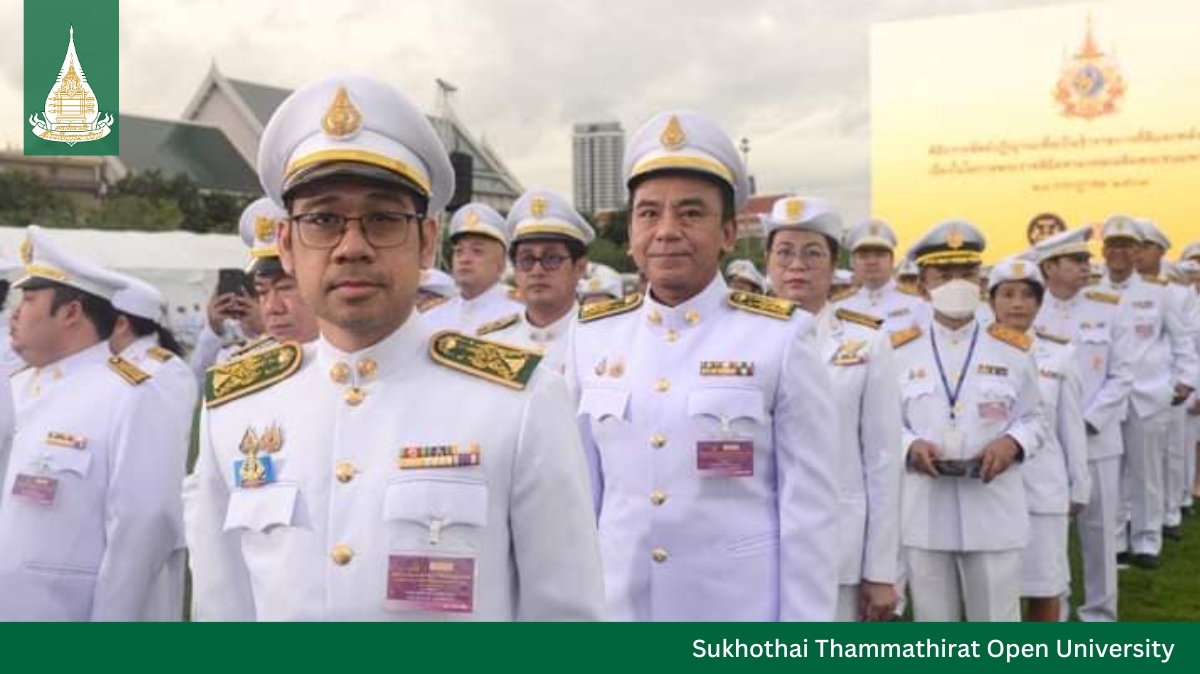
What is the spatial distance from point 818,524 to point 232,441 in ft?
4.42

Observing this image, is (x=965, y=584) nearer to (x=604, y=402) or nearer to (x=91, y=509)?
(x=604, y=402)

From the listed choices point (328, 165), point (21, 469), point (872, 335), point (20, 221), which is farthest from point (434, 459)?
point (20, 221)

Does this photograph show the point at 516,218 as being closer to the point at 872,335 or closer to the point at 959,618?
the point at 872,335

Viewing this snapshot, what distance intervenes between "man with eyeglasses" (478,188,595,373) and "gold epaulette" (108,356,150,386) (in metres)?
1.72

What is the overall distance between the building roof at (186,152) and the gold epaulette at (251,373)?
3496 cm

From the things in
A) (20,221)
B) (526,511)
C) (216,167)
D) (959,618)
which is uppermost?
(216,167)

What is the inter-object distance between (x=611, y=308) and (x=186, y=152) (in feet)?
124

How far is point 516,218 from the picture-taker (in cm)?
546

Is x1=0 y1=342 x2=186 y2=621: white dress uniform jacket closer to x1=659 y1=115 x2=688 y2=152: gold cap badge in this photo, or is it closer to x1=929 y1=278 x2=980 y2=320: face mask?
x1=659 y1=115 x2=688 y2=152: gold cap badge

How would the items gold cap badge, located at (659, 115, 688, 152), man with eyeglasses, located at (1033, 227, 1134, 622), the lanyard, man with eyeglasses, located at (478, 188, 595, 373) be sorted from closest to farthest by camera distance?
gold cap badge, located at (659, 115, 688, 152) < the lanyard < man with eyeglasses, located at (478, 188, 595, 373) < man with eyeglasses, located at (1033, 227, 1134, 622)

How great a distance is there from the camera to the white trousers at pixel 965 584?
4.65m

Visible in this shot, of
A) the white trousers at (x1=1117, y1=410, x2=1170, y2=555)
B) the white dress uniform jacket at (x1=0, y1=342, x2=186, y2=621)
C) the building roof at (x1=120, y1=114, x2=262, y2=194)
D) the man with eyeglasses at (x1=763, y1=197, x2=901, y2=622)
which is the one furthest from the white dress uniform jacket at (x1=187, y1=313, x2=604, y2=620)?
the building roof at (x1=120, y1=114, x2=262, y2=194)

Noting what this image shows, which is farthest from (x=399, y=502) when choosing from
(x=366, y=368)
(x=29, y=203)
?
(x=29, y=203)

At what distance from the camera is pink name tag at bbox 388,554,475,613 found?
187cm
